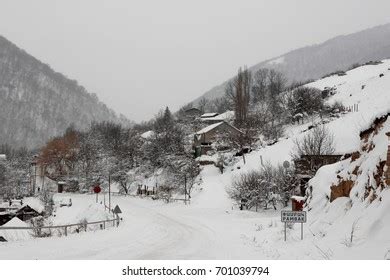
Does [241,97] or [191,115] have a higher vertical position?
[191,115]

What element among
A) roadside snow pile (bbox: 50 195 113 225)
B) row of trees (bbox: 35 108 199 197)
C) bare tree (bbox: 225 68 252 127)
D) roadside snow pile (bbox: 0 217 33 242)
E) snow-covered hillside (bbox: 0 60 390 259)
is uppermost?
bare tree (bbox: 225 68 252 127)

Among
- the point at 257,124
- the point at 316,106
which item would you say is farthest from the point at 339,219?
the point at 316,106

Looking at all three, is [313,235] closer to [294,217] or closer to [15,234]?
[294,217]

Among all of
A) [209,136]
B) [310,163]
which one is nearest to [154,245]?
[310,163]

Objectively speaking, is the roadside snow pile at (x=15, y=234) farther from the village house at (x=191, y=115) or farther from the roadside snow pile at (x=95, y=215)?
the village house at (x=191, y=115)

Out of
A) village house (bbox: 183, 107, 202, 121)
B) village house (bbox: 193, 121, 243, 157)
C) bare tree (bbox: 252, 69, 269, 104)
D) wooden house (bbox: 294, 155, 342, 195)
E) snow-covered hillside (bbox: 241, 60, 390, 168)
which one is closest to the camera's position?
wooden house (bbox: 294, 155, 342, 195)

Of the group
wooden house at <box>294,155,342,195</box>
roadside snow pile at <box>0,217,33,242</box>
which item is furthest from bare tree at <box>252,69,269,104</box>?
roadside snow pile at <box>0,217,33,242</box>

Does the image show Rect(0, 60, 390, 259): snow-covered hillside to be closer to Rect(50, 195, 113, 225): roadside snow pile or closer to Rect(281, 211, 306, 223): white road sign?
Rect(281, 211, 306, 223): white road sign

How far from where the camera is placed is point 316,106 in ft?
276

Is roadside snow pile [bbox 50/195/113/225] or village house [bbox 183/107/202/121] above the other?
village house [bbox 183/107/202/121]

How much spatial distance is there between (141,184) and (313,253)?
68239 millimetres

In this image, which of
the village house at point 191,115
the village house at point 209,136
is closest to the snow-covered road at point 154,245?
the village house at point 209,136

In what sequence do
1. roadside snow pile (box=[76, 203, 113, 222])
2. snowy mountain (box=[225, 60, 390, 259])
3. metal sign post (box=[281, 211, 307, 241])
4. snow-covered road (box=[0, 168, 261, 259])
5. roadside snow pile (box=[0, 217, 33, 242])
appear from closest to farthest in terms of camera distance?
snowy mountain (box=[225, 60, 390, 259]) < metal sign post (box=[281, 211, 307, 241]) < snow-covered road (box=[0, 168, 261, 259]) < roadside snow pile (box=[0, 217, 33, 242]) < roadside snow pile (box=[76, 203, 113, 222])
